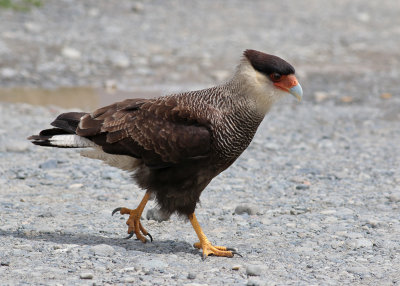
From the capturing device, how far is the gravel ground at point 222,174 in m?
5.58

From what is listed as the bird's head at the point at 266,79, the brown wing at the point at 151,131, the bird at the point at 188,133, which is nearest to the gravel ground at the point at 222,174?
the bird at the point at 188,133

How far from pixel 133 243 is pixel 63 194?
5.08 feet

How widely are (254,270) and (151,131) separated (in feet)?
4.93

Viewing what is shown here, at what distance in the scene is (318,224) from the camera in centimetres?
680

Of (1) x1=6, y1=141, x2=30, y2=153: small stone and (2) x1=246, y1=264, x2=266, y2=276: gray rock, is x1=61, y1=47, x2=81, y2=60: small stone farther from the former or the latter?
(2) x1=246, y1=264, x2=266, y2=276: gray rock

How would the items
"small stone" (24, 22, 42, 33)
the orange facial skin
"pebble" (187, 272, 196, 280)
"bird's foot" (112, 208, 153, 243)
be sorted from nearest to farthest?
"pebble" (187, 272, 196, 280) < the orange facial skin < "bird's foot" (112, 208, 153, 243) < "small stone" (24, 22, 42, 33)

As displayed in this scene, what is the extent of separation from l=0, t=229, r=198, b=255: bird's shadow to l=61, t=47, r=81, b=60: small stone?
8.78 metres

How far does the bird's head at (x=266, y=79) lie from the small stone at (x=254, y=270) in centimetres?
137

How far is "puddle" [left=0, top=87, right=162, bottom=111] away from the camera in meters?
12.0

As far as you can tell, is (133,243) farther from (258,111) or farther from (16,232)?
(258,111)

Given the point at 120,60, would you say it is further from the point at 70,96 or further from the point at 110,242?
the point at 110,242

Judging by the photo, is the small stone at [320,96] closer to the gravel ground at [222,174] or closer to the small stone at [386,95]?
the gravel ground at [222,174]

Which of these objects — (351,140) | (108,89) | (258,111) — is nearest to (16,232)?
(258,111)

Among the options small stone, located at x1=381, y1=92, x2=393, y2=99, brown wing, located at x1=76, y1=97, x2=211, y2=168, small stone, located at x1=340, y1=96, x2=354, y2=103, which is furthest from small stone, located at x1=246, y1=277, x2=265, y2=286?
small stone, located at x1=381, y1=92, x2=393, y2=99
